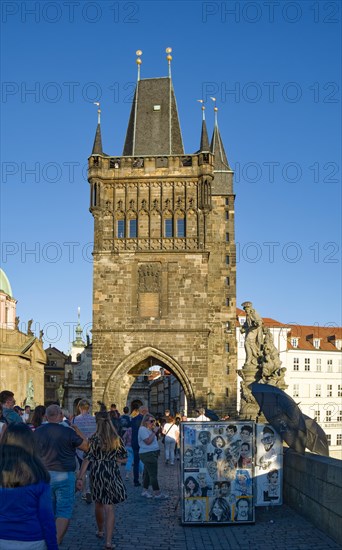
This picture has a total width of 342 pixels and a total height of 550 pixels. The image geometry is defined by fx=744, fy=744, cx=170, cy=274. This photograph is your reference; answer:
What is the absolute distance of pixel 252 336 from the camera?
18.3 m

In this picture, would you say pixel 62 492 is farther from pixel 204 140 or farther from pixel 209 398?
pixel 204 140

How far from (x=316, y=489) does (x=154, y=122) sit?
32.6 metres

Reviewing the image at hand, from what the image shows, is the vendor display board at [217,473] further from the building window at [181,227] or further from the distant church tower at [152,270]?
the building window at [181,227]

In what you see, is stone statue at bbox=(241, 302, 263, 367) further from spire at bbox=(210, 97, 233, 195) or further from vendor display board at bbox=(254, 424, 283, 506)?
spire at bbox=(210, 97, 233, 195)

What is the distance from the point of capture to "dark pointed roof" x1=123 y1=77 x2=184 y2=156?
127ft

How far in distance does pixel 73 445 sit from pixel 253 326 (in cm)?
1129

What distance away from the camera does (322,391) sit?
2458 inches

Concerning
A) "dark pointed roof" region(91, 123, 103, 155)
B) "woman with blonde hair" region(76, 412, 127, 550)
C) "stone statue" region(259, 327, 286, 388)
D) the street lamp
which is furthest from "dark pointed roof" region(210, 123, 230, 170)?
"woman with blonde hair" region(76, 412, 127, 550)

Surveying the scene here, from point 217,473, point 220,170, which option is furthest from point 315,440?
point 220,170

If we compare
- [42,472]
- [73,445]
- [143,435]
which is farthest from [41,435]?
[143,435]

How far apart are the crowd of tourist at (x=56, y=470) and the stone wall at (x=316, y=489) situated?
2.35m

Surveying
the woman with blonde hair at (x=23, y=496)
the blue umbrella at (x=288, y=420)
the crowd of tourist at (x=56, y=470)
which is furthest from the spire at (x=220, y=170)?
the woman with blonde hair at (x=23, y=496)

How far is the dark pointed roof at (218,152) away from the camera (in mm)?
45500

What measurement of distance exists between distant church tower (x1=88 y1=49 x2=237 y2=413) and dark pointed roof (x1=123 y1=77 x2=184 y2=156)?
1.06 metres
